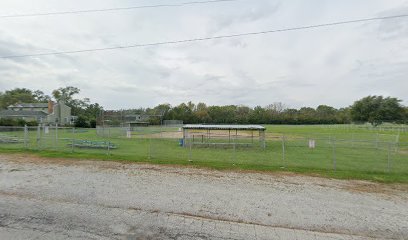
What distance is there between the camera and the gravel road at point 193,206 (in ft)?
15.6

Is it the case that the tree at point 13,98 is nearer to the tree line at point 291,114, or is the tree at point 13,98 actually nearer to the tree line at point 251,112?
the tree line at point 251,112

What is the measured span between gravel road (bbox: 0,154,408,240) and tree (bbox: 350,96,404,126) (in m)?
70.6

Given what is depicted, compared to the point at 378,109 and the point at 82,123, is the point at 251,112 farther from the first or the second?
the point at 82,123

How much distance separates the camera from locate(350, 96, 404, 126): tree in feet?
217

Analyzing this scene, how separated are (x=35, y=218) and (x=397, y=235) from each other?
22.9 feet

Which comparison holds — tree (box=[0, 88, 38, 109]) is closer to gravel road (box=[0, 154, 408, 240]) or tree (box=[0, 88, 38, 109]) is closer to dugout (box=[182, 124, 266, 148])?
dugout (box=[182, 124, 266, 148])

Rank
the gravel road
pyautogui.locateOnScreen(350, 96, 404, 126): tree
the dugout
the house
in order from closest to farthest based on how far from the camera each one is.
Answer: the gravel road
the dugout
the house
pyautogui.locateOnScreen(350, 96, 404, 126): tree

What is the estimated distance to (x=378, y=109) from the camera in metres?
67.4

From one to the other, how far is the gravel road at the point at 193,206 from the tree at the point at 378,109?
7061cm

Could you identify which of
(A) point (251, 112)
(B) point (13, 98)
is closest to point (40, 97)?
(B) point (13, 98)

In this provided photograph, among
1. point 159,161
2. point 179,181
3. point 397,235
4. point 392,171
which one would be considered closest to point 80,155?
point 159,161

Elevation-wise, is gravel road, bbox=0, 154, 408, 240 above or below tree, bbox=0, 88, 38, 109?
below

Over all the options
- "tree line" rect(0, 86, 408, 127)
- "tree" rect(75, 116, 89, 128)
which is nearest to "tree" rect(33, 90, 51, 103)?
"tree line" rect(0, 86, 408, 127)

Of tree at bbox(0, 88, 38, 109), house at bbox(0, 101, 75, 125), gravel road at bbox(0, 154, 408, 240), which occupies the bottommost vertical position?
gravel road at bbox(0, 154, 408, 240)
